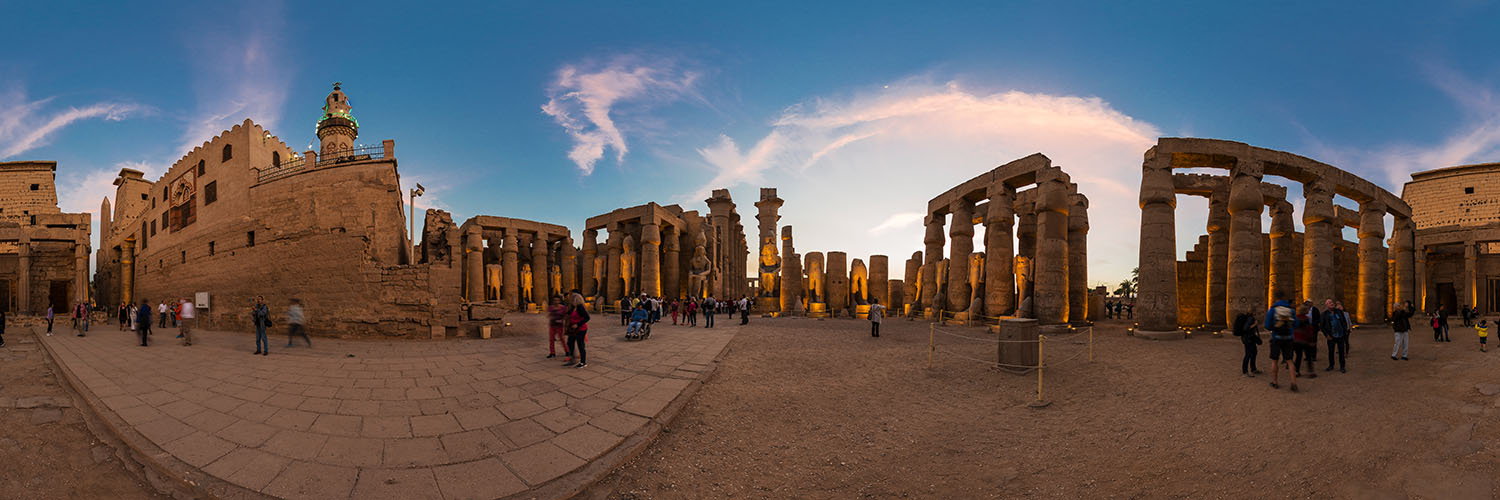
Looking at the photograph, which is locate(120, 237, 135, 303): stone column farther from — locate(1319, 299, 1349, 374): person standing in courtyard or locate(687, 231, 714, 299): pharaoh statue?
locate(1319, 299, 1349, 374): person standing in courtyard

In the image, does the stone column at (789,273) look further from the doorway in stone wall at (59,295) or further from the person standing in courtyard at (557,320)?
the doorway in stone wall at (59,295)

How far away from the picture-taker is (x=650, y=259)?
82.2 feet

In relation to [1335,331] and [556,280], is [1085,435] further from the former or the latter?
[556,280]

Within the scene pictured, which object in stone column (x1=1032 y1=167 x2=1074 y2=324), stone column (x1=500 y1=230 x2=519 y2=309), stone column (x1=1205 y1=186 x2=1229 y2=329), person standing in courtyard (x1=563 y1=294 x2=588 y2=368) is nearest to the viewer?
person standing in courtyard (x1=563 y1=294 x2=588 y2=368)

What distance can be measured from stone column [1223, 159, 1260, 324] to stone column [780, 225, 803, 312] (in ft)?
50.9

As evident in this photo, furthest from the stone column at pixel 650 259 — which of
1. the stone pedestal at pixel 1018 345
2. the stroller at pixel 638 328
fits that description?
the stone pedestal at pixel 1018 345

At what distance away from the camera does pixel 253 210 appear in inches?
604

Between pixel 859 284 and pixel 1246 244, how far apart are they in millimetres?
14011

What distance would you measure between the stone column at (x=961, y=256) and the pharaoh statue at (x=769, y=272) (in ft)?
30.7

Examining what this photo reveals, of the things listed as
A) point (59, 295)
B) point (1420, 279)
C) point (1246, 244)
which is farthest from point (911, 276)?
point (59, 295)

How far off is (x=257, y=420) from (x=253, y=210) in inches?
564

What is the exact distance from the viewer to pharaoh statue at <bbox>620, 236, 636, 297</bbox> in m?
25.8

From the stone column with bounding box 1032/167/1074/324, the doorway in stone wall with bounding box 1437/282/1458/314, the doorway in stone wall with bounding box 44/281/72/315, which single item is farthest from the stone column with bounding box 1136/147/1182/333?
the doorway in stone wall with bounding box 44/281/72/315

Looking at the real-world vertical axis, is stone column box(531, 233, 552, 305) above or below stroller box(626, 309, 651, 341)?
above
